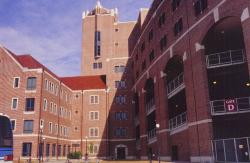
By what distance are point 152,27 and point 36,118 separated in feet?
74.1

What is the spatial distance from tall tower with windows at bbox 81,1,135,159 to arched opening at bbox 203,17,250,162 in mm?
30318

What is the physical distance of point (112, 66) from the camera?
63.9 meters

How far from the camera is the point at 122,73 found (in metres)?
63.1

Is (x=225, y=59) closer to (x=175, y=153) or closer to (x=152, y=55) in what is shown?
(x=175, y=153)

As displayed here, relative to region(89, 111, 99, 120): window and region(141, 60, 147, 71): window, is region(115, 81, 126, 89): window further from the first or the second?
region(141, 60, 147, 71): window

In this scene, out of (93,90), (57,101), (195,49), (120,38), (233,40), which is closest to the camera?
(195,49)

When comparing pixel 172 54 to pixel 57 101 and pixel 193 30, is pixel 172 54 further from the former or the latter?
pixel 57 101

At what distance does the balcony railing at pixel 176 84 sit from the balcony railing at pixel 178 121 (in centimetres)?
318

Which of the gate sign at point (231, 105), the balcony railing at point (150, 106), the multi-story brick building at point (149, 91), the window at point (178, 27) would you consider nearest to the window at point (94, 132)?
the multi-story brick building at point (149, 91)

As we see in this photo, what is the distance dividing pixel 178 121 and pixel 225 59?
10040 millimetres

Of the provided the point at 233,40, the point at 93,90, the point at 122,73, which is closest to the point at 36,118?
the point at 93,90

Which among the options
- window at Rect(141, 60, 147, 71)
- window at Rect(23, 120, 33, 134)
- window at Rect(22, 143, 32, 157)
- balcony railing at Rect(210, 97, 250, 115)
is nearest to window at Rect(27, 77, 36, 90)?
window at Rect(23, 120, 33, 134)

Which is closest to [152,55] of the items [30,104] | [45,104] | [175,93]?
→ [175,93]

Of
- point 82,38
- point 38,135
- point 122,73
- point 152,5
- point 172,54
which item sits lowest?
point 38,135
